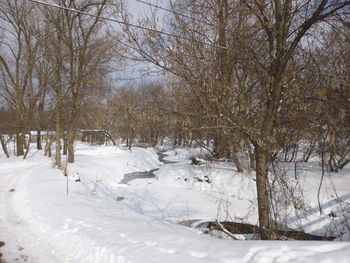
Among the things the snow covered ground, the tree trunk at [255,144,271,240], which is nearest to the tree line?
the tree trunk at [255,144,271,240]

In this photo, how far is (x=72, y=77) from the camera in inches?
511

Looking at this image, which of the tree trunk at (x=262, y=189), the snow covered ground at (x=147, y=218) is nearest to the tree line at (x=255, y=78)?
the tree trunk at (x=262, y=189)

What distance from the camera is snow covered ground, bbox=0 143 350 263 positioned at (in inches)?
119

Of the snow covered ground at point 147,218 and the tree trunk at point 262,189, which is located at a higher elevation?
the tree trunk at point 262,189

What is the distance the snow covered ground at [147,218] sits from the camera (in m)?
3.03

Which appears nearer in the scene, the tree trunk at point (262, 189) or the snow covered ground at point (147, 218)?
the snow covered ground at point (147, 218)

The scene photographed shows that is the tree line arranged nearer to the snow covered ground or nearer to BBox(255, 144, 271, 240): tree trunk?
BBox(255, 144, 271, 240): tree trunk

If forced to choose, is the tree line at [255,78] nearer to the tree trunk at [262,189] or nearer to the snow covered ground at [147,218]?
the tree trunk at [262,189]

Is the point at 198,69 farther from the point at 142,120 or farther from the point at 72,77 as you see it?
the point at 72,77

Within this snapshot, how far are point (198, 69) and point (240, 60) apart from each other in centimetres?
100

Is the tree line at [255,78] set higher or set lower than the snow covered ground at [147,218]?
higher

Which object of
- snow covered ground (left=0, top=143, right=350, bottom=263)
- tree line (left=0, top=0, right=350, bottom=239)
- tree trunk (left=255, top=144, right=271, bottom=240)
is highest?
tree line (left=0, top=0, right=350, bottom=239)

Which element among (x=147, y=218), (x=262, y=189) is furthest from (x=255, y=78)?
(x=147, y=218)

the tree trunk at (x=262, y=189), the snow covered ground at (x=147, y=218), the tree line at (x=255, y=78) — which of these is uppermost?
the tree line at (x=255, y=78)
